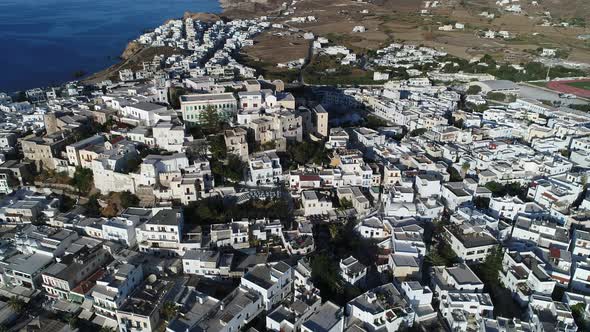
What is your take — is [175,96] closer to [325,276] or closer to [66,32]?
[325,276]


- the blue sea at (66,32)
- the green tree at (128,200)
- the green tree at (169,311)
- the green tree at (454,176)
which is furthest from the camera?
the blue sea at (66,32)

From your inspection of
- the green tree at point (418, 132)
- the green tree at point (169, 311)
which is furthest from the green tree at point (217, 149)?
the green tree at point (418, 132)

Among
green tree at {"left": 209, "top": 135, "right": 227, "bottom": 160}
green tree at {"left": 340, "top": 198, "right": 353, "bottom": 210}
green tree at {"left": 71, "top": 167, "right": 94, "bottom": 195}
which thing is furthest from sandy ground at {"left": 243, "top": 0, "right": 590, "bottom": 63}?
green tree at {"left": 340, "top": 198, "right": 353, "bottom": 210}

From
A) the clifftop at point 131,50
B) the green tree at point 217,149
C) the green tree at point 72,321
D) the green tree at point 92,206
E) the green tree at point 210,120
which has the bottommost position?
the green tree at point 72,321

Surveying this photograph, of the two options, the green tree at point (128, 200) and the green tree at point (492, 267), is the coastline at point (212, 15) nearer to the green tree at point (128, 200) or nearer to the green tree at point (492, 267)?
the green tree at point (128, 200)

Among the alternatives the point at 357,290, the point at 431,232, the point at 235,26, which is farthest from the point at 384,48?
the point at 357,290

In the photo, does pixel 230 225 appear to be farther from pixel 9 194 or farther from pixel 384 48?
pixel 384 48
